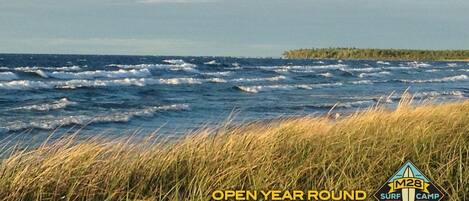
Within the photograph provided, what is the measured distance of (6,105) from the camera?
19.1 m

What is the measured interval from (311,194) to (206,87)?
82.6ft

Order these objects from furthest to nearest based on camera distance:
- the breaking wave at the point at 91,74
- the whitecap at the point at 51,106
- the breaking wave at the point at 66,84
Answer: the breaking wave at the point at 91,74 < the breaking wave at the point at 66,84 < the whitecap at the point at 51,106

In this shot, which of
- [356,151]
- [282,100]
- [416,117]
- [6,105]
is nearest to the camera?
[356,151]

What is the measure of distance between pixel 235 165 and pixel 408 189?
1.52 metres

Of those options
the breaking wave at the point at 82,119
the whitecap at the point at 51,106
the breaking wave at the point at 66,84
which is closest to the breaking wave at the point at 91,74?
the breaking wave at the point at 66,84

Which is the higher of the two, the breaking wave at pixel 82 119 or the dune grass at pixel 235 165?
the dune grass at pixel 235 165

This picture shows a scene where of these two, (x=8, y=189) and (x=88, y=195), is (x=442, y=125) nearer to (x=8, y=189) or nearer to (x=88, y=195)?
(x=88, y=195)

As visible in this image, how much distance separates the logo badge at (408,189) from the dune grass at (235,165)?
0.24 meters

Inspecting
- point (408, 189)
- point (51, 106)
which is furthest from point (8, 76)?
point (408, 189)

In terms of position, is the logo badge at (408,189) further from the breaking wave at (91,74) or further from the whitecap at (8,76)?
the breaking wave at (91,74)

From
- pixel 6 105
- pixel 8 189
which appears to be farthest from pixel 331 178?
pixel 6 105

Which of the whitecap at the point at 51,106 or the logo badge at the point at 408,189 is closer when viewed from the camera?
the logo badge at the point at 408,189

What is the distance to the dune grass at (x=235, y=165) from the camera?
4.91 m

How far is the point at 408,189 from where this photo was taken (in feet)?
14.7
